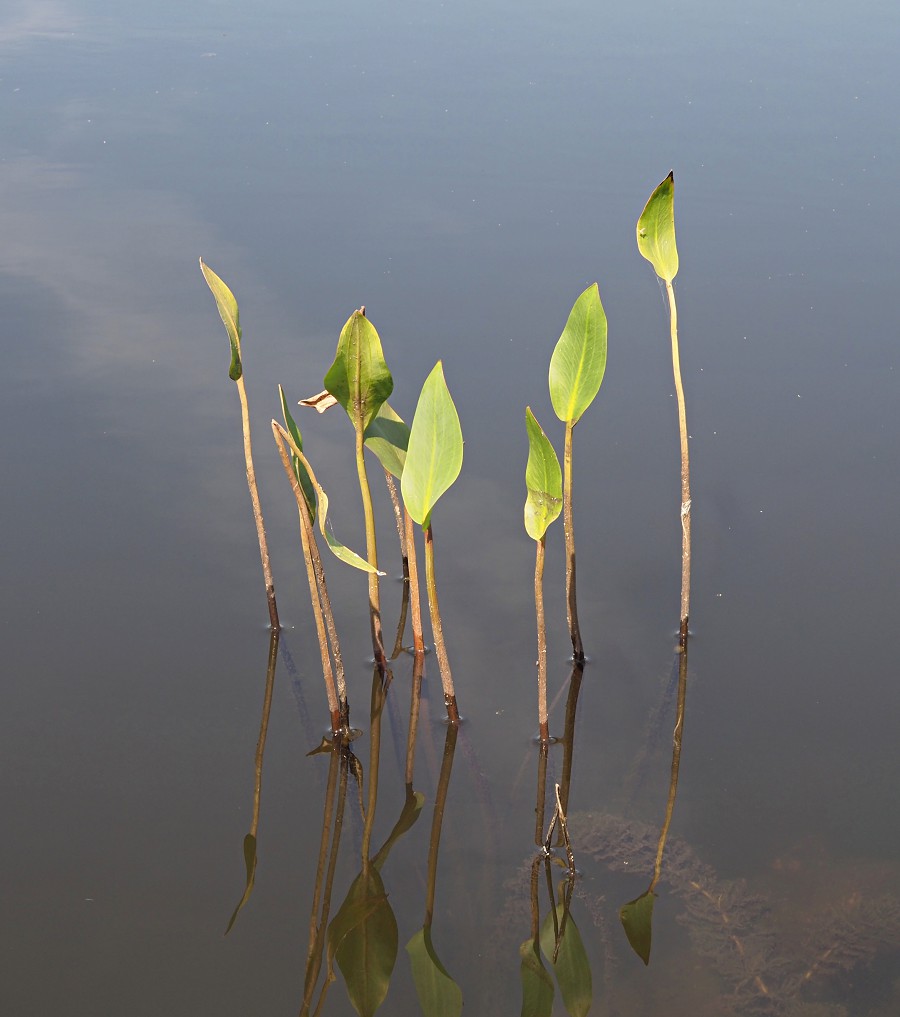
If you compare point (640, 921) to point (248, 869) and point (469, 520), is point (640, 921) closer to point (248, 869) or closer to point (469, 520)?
point (248, 869)

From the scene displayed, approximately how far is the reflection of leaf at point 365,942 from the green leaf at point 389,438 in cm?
95

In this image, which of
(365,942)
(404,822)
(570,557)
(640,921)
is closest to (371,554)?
(570,557)

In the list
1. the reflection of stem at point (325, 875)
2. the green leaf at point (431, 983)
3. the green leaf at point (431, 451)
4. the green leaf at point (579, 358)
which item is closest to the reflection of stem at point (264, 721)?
the reflection of stem at point (325, 875)

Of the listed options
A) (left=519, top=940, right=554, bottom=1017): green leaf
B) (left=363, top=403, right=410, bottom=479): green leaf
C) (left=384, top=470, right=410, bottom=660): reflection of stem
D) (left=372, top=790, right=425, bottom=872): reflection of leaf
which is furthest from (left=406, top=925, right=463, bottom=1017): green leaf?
(left=363, top=403, right=410, bottom=479): green leaf

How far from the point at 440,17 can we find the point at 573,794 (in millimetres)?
7818

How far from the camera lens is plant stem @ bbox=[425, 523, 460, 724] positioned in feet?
8.34

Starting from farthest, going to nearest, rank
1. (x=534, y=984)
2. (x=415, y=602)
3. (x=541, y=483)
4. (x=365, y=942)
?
1. (x=415, y=602)
2. (x=541, y=483)
3. (x=365, y=942)
4. (x=534, y=984)

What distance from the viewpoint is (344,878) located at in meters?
2.47

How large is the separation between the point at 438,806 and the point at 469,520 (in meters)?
1.20

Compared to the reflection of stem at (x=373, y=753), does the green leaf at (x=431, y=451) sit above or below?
above

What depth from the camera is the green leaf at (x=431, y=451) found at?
2.35 m

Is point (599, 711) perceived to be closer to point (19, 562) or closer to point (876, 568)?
point (876, 568)

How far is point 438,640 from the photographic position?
263cm

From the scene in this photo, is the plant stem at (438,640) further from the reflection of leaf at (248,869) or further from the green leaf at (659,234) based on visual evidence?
the green leaf at (659,234)
